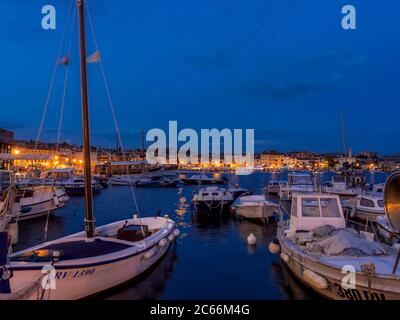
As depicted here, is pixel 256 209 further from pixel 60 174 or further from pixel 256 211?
pixel 60 174

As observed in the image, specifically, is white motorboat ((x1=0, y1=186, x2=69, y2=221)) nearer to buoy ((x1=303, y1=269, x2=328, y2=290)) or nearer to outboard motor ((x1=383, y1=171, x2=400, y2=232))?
buoy ((x1=303, y1=269, x2=328, y2=290))

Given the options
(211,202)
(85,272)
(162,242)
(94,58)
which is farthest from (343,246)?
(211,202)

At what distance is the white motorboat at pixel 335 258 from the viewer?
29.4 ft

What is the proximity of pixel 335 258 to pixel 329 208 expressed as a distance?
202 inches

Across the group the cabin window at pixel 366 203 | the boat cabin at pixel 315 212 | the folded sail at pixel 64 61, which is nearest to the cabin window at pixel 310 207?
the boat cabin at pixel 315 212

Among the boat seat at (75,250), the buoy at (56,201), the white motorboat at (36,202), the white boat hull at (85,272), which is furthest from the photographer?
the buoy at (56,201)

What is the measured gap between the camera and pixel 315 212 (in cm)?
1543

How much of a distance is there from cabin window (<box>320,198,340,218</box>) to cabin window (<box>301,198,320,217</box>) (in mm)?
277

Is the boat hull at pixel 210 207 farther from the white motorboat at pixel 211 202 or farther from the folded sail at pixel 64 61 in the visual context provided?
the folded sail at pixel 64 61

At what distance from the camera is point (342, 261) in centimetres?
1041

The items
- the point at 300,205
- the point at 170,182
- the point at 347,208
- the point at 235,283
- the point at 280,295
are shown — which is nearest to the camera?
the point at 280,295
